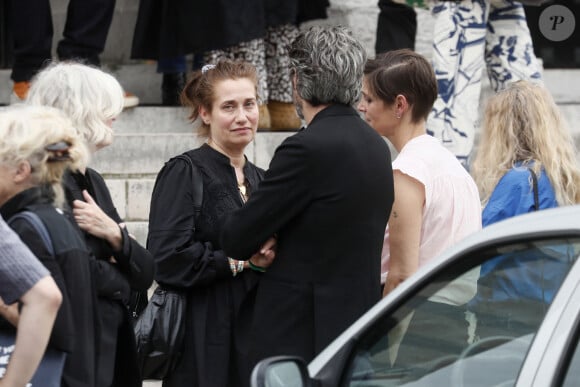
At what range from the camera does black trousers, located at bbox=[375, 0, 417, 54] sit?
7.54m

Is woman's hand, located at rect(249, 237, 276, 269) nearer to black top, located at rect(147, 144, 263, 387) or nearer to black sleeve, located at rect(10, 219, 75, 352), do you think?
black top, located at rect(147, 144, 263, 387)

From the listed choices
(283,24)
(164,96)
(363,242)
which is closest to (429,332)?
(363,242)

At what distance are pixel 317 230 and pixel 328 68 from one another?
525 millimetres

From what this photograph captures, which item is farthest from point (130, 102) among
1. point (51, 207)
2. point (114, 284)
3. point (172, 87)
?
point (51, 207)

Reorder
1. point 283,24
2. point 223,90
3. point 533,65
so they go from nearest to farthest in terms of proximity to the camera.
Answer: point 223,90
point 533,65
point 283,24

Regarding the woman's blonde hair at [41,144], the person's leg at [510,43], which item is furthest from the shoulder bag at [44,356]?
the person's leg at [510,43]

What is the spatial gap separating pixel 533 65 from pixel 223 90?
112 inches

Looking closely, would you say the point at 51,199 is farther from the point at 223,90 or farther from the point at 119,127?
the point at 119,127

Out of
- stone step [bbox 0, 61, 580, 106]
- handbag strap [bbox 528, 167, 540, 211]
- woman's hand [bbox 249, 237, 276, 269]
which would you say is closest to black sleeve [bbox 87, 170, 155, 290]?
woman's hand [bbox 249, 237, 276, 269]

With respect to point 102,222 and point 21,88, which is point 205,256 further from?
point 21,88

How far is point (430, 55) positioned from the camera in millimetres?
8242

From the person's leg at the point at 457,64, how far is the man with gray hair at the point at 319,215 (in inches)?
110

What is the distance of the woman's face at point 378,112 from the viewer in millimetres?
4418

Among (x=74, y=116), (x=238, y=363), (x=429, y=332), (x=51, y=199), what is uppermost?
(x=74, y=116)
